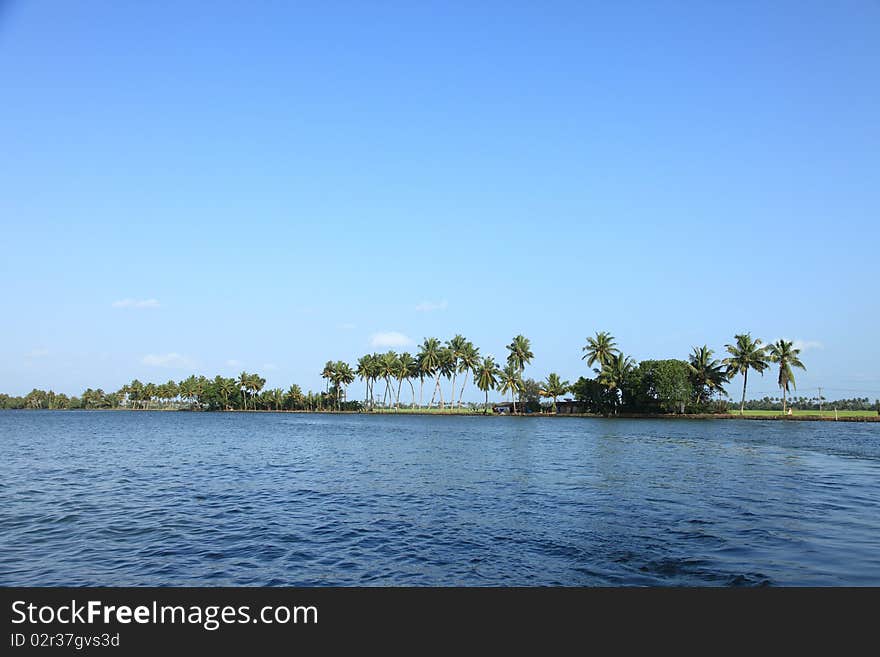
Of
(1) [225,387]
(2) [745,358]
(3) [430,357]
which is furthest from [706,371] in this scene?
(1) [225,387]

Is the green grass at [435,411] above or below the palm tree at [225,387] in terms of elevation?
below

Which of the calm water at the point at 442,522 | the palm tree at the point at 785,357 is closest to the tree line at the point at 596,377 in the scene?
the palm tree at the point at 785,357

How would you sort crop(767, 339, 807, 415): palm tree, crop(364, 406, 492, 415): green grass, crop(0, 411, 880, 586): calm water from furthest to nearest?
crop(364, 406, 492, 415): green grass
crop(767, 339, 807, 415): palm tree
crop(0, 411, 880, 586): calm water

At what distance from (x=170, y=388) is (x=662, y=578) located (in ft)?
708

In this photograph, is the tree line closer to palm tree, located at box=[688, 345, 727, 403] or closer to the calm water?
Answer: palm tree, located at box=[688, 345, 727, 403]

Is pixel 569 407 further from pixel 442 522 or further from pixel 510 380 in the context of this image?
pixel 442 522

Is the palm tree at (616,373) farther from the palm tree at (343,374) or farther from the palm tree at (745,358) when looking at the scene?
the palm tree at (343,374)

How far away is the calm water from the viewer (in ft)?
37.1

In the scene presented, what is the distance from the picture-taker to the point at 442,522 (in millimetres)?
16188

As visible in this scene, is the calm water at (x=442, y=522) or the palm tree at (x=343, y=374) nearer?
the calm water at (x=442, y=522)

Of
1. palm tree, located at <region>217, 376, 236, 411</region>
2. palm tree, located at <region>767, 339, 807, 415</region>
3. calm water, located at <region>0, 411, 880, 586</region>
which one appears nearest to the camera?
calm water, located at <region>0, 411, 880, 586</region>

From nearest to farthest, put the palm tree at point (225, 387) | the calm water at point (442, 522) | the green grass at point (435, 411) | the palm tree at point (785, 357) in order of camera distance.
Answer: the calm water at point (442, 522), the palm tree at point (785, 357), the green grass at point (435, 411), the palm tree at point (225, 387)

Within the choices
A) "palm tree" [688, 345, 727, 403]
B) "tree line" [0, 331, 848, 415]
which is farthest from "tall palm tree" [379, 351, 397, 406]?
"palm tree" [688, 345, 727, 403]

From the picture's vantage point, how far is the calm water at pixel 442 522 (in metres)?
11.3
